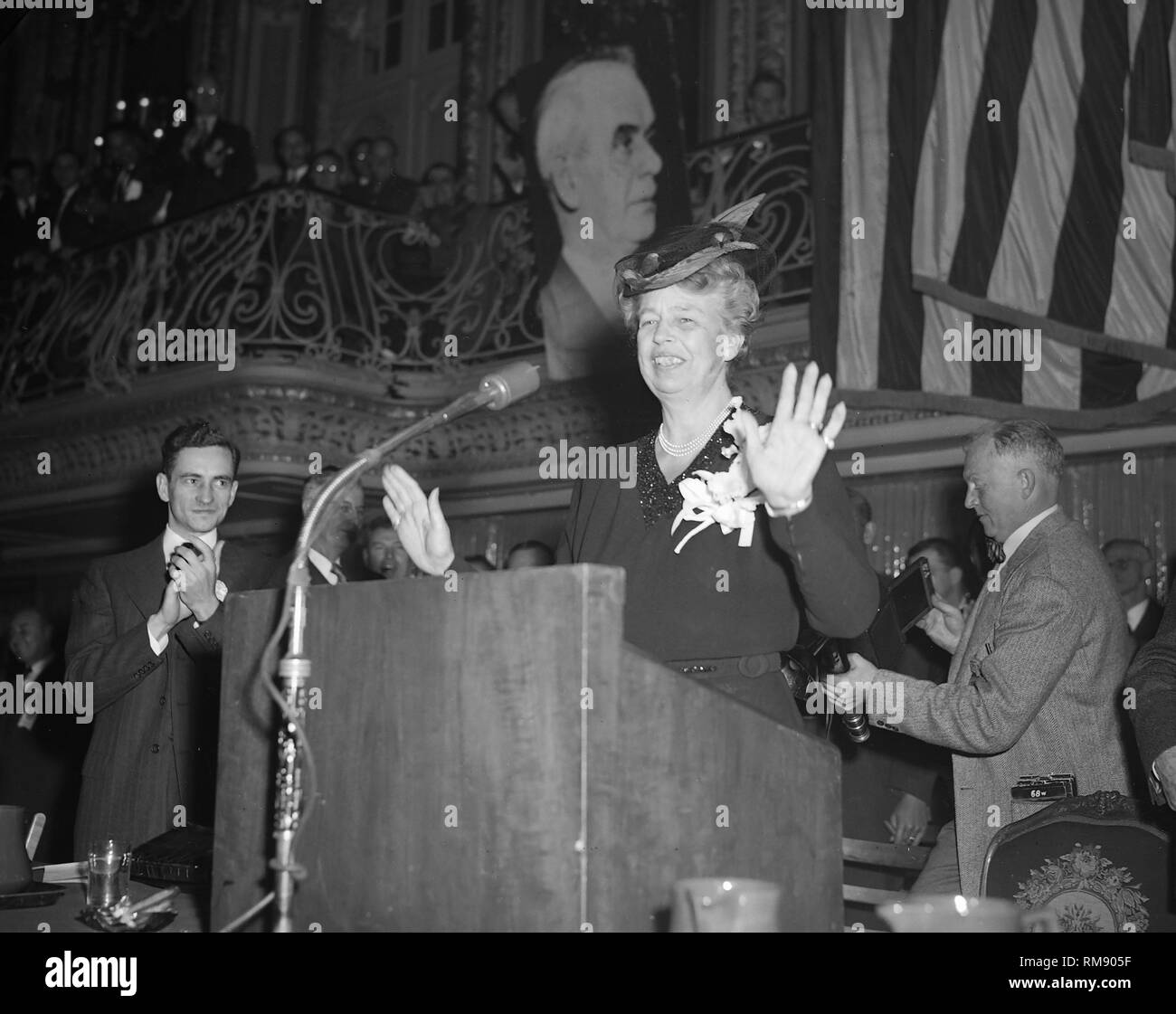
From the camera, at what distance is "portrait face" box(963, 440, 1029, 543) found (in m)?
4.01

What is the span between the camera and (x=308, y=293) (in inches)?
418

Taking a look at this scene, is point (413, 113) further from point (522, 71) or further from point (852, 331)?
point (852, 331)

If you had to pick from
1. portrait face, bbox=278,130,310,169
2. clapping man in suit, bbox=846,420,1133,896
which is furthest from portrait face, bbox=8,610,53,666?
clapping man in suit, bbox=846,420,1133,896

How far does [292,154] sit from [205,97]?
1.52 m

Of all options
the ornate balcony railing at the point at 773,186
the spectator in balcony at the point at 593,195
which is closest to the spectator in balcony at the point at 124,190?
the spectator in balcony at the point at 593,195

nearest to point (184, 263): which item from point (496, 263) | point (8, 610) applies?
point (496, 263)

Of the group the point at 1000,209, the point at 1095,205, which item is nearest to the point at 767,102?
the point at 1000,209

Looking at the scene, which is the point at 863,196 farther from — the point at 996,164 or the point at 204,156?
the point at 204,156

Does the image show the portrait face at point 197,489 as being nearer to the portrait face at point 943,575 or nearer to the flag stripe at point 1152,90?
the portrait face at point 943,575

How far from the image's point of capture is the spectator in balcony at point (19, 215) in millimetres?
12289

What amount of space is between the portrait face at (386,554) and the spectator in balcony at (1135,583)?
12.2ft

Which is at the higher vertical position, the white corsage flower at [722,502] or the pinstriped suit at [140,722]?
the white corsage flower at [722,502]
